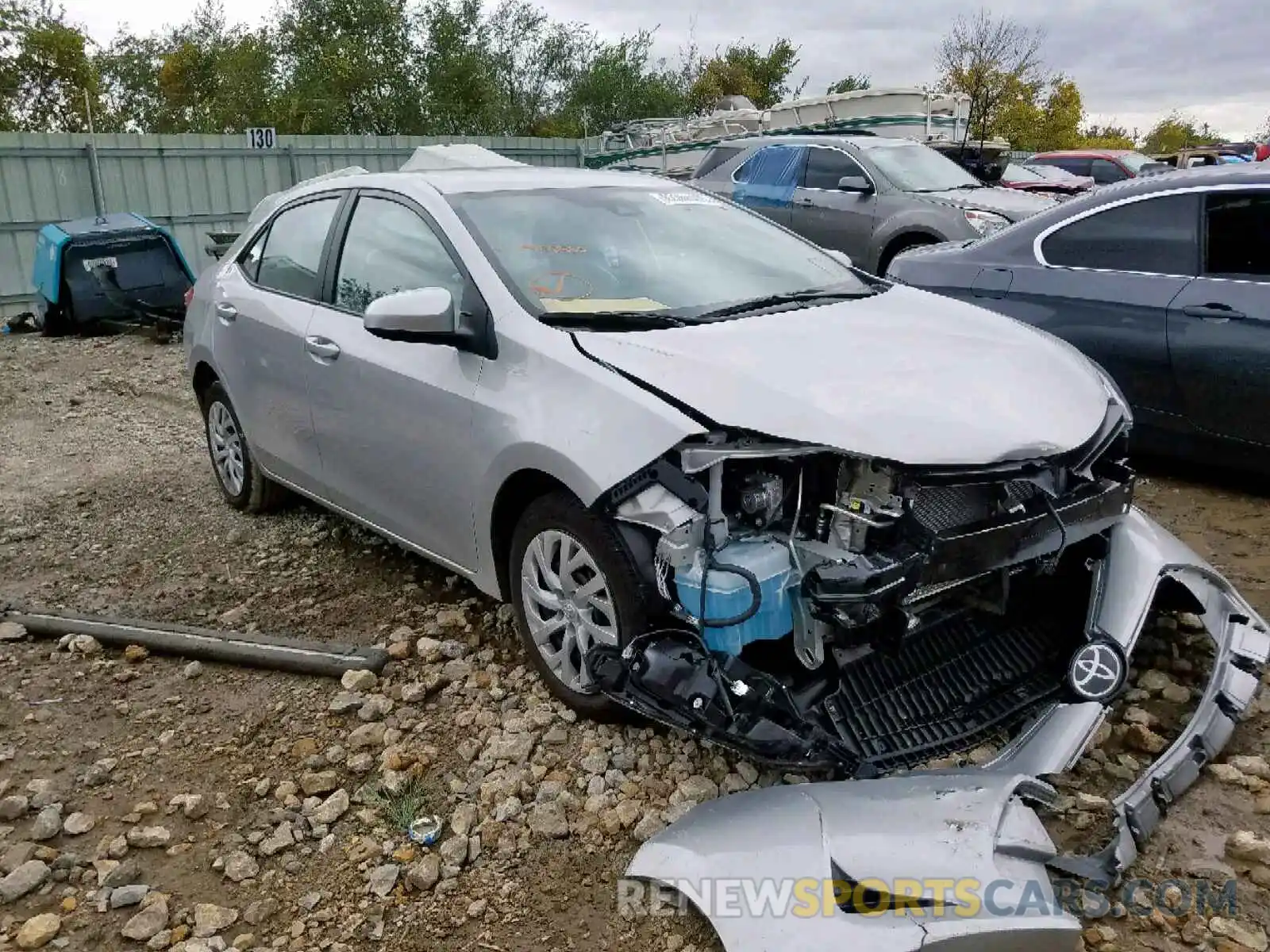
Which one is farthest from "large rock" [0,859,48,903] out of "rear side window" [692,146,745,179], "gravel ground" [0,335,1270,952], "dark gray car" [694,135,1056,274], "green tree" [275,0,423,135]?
"green tree" [275,0,423,135]

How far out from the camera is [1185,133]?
53750 millimetres

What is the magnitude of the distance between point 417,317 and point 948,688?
187cm

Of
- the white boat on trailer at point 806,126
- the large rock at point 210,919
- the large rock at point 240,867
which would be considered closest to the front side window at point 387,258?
the large rock at point 240,867

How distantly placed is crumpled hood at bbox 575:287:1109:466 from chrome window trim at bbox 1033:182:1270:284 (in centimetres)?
180

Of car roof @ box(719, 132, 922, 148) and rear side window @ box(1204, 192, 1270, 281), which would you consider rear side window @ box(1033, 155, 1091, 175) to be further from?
rear side window @ box(1204, 192, 1270, 281)

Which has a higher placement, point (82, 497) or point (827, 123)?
point (827, 123)

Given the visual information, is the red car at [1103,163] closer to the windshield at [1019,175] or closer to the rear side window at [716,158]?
the windshield at [1019,175]

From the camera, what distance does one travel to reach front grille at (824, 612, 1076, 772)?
2.70m

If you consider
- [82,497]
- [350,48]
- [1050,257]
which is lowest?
[82,497]

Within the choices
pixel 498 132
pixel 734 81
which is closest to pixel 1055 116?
pixel 734 81

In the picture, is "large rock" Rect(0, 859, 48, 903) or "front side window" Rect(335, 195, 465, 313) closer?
"large rock" Rect(0, 859, 48, 903)

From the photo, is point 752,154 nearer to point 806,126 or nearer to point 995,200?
point 995,200

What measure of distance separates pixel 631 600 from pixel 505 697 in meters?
0.79

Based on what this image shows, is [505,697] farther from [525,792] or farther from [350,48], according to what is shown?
[350,48]
